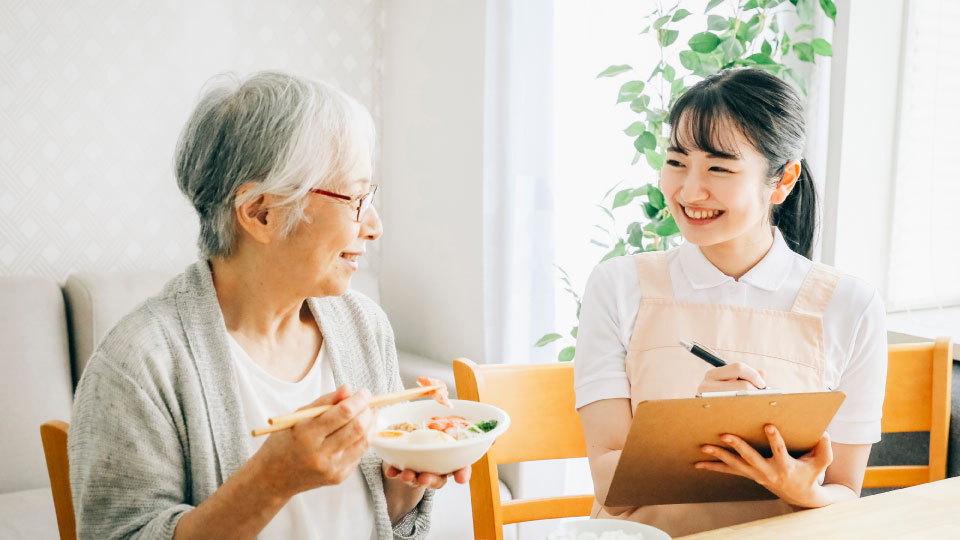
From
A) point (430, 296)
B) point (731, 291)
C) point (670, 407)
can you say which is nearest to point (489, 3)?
point (430, 296)

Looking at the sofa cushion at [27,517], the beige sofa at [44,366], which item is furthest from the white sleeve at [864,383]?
the sofa cushion at [27,517]

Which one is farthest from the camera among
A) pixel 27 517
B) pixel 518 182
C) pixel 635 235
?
pixel 518 182

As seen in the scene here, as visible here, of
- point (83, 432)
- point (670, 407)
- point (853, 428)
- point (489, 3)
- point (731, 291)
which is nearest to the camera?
point (670, 407)

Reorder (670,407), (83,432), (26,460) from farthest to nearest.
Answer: (26,460) → (83,432) → (670,407)

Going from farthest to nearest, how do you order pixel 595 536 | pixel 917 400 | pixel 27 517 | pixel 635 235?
pixel 635 235, pixel 27 517, pixel 917 400, pixel 595 536

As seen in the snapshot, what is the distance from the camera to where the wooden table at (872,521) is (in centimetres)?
108

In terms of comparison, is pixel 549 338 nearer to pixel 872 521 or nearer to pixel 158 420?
pixel 872 521

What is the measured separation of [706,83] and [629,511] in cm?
82

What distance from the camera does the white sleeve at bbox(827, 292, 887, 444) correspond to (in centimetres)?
136

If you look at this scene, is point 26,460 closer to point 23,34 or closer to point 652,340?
point 23,34

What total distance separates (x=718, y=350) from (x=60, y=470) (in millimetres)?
1127

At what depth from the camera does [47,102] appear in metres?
2.55

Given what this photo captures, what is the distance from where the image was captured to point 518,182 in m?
2.65

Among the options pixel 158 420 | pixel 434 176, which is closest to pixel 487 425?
pixel 158 420
